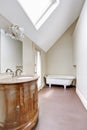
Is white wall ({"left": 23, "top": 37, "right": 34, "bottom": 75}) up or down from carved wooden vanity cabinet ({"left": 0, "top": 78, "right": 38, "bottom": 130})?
up

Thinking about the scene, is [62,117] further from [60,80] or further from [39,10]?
[60,80]

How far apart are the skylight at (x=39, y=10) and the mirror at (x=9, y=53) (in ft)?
2.40

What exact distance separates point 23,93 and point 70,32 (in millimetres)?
5657

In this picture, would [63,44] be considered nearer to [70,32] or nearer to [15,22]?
[70,32]

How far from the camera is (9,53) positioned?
2.74m

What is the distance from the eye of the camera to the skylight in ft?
10.4

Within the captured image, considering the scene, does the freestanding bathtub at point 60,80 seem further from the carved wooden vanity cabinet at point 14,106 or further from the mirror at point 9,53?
the carved wooden vanity cabinet at point 14,106

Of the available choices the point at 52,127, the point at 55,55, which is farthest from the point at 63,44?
the point at 52,127

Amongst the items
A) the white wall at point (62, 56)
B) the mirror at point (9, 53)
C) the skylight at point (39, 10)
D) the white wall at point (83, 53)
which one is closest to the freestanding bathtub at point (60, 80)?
the white wall at point (62, 56)

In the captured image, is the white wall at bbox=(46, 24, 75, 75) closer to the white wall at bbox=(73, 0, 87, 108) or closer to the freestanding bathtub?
the freestanding bathtub

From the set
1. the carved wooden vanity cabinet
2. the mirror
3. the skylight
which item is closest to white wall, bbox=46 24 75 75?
the skylight

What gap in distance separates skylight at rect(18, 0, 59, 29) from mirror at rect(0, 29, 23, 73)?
0.73 meters

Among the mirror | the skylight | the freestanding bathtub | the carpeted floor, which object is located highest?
the skylight

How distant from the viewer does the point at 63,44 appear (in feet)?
23.5
